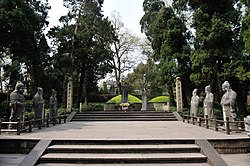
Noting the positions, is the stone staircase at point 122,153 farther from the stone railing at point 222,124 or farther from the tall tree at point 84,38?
the tall tree at point 84,38

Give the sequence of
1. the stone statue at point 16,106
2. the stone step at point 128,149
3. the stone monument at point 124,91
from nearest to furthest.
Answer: the stone step at point 128,149
the stone statue at point 16,106
the stone monument at point 124,91

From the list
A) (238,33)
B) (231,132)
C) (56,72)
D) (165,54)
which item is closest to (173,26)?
(165,54)

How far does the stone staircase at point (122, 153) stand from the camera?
568 cm

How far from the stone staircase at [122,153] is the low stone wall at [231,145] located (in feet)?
2.29

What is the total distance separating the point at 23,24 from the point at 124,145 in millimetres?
14132

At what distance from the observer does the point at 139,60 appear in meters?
34.0

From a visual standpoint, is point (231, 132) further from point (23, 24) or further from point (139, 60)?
point (139, 60)

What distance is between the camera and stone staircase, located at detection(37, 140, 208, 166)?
5.68 m

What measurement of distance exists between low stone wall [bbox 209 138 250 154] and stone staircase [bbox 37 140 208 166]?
697mm

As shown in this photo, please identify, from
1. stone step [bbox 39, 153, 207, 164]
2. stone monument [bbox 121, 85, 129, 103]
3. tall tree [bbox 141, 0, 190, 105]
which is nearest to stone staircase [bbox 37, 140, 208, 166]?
stone step [bbox 39, 153, 207, 164]

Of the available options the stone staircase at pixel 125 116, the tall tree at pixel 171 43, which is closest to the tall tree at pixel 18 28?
the stone staircase at pixel 125 116

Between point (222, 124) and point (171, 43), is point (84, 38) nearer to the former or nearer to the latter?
point (171, 43)

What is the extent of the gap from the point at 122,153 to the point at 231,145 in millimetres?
3236

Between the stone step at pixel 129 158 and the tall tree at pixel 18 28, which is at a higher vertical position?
the tall tree at pixel 18 28
